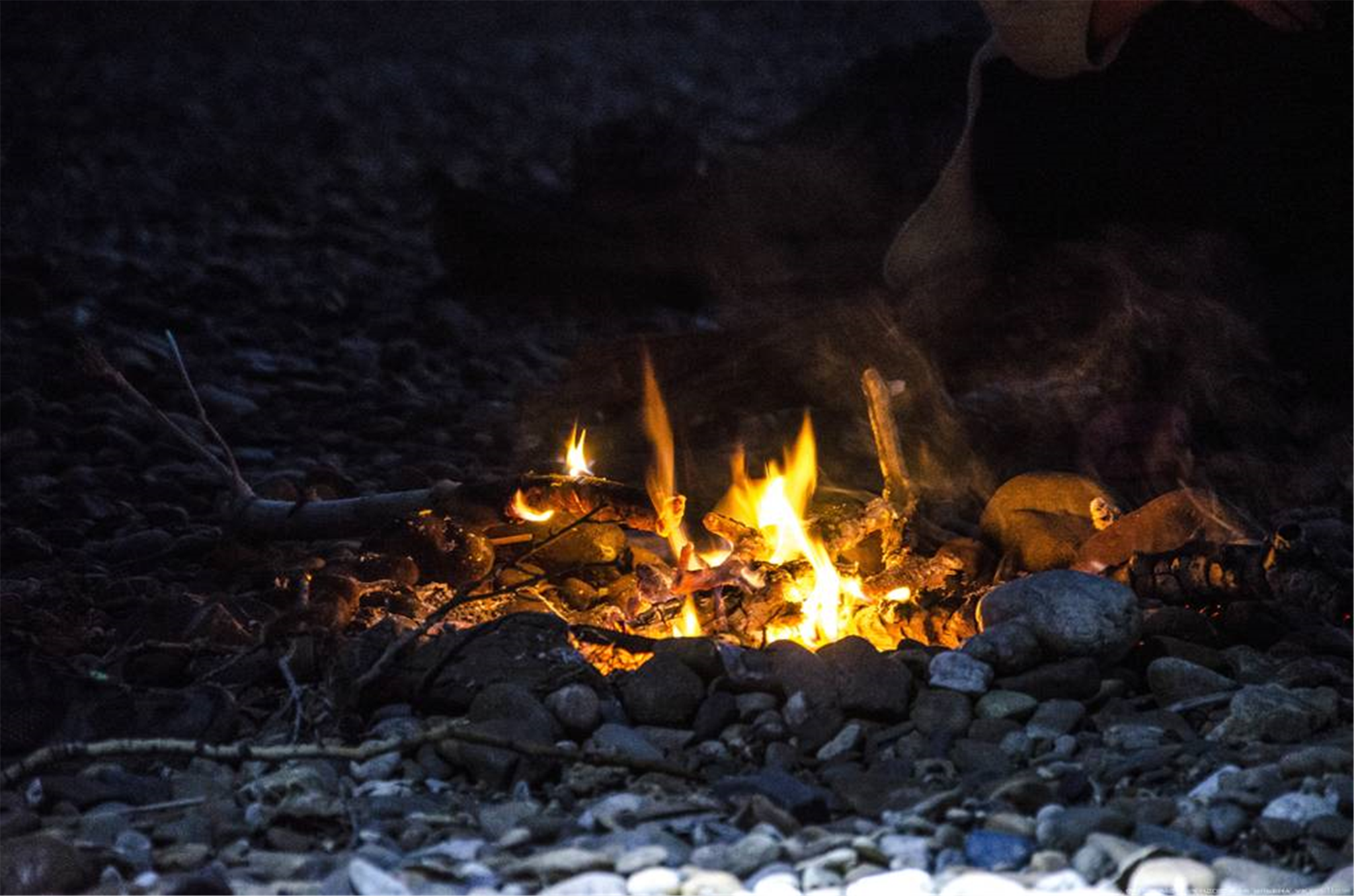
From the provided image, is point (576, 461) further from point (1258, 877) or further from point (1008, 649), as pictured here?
point (1258, 877)

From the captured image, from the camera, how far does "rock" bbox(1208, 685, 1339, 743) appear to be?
11.2 ft

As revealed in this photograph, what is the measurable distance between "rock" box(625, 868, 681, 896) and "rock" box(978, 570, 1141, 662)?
1400 mm

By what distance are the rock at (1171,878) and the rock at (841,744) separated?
0.93 metres

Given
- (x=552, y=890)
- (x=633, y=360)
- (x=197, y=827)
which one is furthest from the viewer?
(x=633, y=360)

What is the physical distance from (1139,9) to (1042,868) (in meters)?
3.15

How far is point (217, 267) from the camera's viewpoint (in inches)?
365

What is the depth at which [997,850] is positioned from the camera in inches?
111

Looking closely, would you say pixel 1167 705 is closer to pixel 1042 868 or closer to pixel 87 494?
pixel 1042 868

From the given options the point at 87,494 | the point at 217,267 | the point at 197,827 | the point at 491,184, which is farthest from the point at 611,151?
the point at 197,827

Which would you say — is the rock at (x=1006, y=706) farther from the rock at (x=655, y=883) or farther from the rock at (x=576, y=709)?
the rock at (x=655, y=883)

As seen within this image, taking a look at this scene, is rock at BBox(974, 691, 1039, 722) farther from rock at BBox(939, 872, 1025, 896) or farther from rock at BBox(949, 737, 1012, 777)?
rock at BBox(939, 872, 1025, 896)

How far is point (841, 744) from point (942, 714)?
0.81 ft

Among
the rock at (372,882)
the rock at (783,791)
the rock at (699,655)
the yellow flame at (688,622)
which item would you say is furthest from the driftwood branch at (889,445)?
the rock at (372,882)

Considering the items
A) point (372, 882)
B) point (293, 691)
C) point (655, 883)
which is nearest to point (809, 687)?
point (655, 883)
